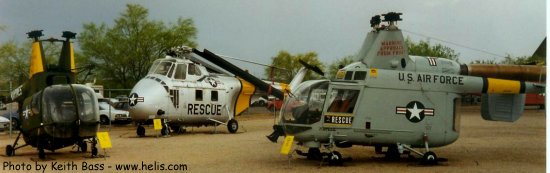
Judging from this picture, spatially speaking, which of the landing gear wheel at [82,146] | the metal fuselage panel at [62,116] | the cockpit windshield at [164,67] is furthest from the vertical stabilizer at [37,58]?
the cockpit windshield at [164,67]

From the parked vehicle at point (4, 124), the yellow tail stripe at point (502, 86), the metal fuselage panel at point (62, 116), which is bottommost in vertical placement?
the parked vehicle at point (4, 124)

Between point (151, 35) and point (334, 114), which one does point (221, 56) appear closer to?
point (334, 114)

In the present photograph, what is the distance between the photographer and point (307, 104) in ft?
37.5

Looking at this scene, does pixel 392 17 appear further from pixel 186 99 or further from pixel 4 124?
pixel 4 124

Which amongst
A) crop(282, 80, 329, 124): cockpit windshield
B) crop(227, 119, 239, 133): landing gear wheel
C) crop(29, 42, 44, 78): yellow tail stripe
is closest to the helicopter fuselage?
crop(227, 119, 239, 133): landing gear wheel

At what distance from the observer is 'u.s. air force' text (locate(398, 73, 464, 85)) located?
11516 millimetres

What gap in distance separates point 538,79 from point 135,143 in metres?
10.5

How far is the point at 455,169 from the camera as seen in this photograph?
11.0 meters

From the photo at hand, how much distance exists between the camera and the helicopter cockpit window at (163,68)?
780 inches

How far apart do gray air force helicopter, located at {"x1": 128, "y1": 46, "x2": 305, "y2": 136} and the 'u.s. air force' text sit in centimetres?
824

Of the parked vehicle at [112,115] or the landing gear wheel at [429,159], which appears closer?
the landing gear wheel at [429,159]

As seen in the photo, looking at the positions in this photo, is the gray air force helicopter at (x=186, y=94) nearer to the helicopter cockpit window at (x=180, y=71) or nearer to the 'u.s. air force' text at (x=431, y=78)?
the helicopter cockpit window at (x=180, y=71)

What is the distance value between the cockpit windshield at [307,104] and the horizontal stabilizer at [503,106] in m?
3.45

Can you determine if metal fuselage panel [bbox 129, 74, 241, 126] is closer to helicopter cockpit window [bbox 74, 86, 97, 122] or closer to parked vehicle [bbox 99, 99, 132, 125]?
helicopter cockpit window [bbox 74, 86, 97, 122]
